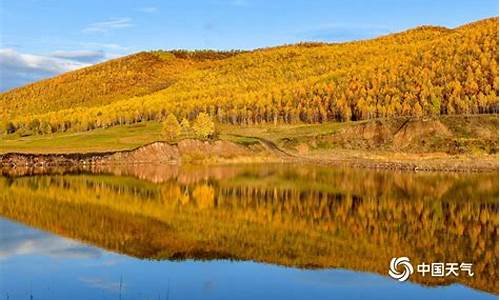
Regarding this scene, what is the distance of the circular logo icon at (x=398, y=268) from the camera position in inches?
1340

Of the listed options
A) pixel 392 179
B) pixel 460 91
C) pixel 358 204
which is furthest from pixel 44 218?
pixel 460 91

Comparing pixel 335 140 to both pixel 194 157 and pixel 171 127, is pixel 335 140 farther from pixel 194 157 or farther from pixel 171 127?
pixel 171 127

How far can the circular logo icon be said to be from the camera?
112ft

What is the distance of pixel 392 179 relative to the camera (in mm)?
94125

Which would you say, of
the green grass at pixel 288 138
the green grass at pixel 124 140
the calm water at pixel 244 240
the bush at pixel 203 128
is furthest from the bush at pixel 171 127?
the calm water at pixel 244 240

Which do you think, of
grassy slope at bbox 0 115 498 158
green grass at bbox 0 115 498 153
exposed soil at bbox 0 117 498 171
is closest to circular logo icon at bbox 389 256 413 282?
exposed soil at bbox 0 117 498 171

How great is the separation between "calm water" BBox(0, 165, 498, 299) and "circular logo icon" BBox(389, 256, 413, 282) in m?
0.57

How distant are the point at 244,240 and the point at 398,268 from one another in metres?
12.6

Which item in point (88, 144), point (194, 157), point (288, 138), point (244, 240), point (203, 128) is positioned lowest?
point (244, 240)

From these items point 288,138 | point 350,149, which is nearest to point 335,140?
point 350,149

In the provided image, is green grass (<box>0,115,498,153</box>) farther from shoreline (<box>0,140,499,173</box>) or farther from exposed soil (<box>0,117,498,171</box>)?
shoreline (<box>0,140,499,173</box>)

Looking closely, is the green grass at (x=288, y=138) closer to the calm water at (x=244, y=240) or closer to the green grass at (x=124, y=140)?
the green grass at (x=124, y=140)

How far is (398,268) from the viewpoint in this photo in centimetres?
3603

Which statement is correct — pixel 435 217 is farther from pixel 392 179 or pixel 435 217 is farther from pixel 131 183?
pixel 131 183
